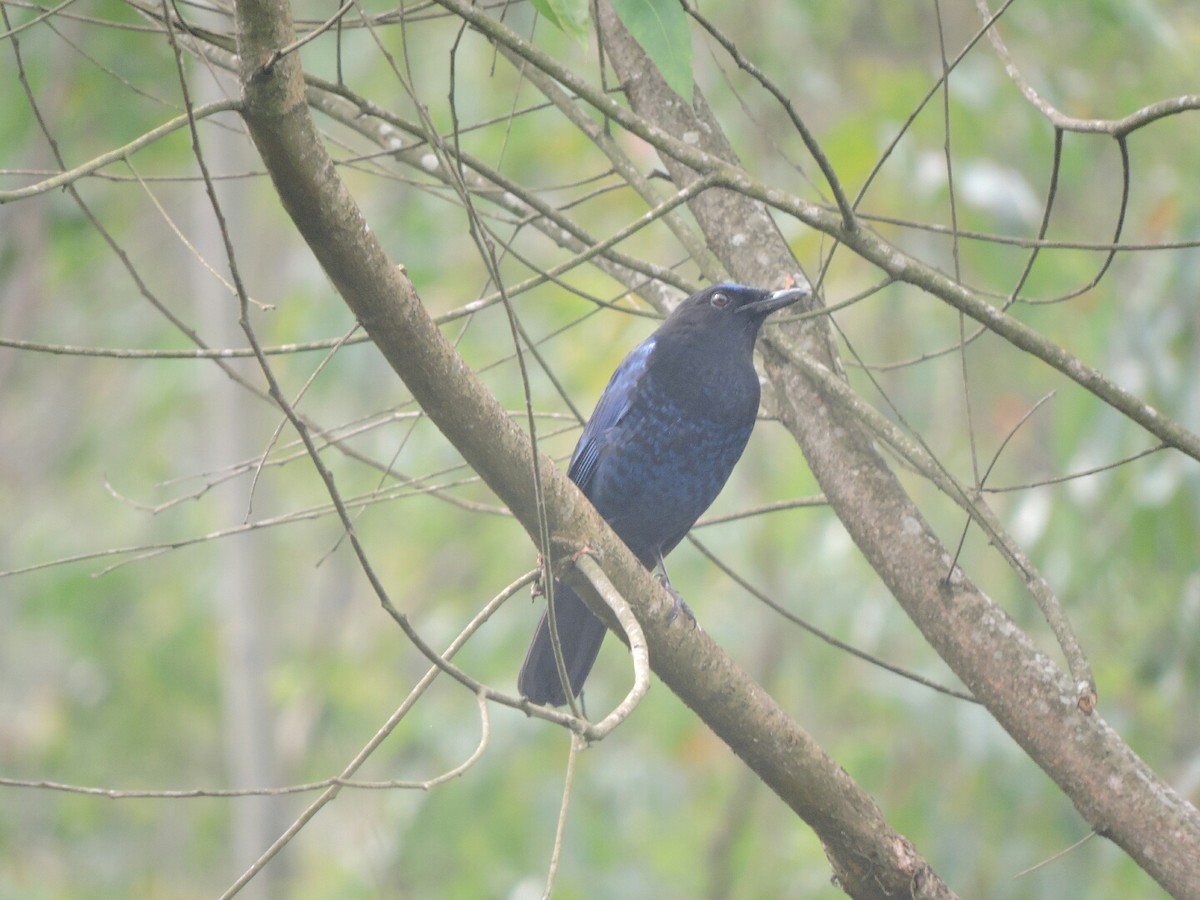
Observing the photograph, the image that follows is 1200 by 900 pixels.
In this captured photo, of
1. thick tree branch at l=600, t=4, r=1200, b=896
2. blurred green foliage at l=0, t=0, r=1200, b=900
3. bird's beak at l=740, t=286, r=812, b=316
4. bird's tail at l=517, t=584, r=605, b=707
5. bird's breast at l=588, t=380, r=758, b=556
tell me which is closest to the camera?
thick tree branch at l=600, t=4, r=1200, b=896

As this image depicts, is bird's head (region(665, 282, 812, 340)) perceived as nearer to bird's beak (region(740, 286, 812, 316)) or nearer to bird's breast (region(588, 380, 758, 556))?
bird's beak (region(740, 286, 812, 316))

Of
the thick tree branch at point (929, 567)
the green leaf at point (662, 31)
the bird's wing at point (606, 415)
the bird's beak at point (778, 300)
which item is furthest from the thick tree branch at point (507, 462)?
the bird's wing at point (606, 415)

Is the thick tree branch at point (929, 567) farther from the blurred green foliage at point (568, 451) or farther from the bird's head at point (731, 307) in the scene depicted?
the blurred green foliage at point (568, 451)

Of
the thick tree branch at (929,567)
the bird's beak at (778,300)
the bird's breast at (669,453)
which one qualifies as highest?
the bird's breast at (669,453)

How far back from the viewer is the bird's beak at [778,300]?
11.1ft

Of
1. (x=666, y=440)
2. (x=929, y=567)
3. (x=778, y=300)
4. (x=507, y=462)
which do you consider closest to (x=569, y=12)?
(x=507, y=462)

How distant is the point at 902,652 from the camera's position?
6762 mm

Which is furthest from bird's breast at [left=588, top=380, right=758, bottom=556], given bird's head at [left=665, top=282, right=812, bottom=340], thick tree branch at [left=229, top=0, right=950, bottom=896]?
thick tree branch at [left=229, top=0, right=950, bottom=896]

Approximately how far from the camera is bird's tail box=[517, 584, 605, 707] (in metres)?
3.77

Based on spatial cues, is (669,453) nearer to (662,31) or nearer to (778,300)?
(778,300)

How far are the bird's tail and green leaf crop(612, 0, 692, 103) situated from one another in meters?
1.75

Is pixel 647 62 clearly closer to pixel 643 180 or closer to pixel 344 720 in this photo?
pixel 643 180

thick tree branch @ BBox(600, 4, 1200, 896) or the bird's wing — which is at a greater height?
the bird's wing

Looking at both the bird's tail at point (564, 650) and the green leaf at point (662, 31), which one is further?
the bird's tail at point (564, 650)
